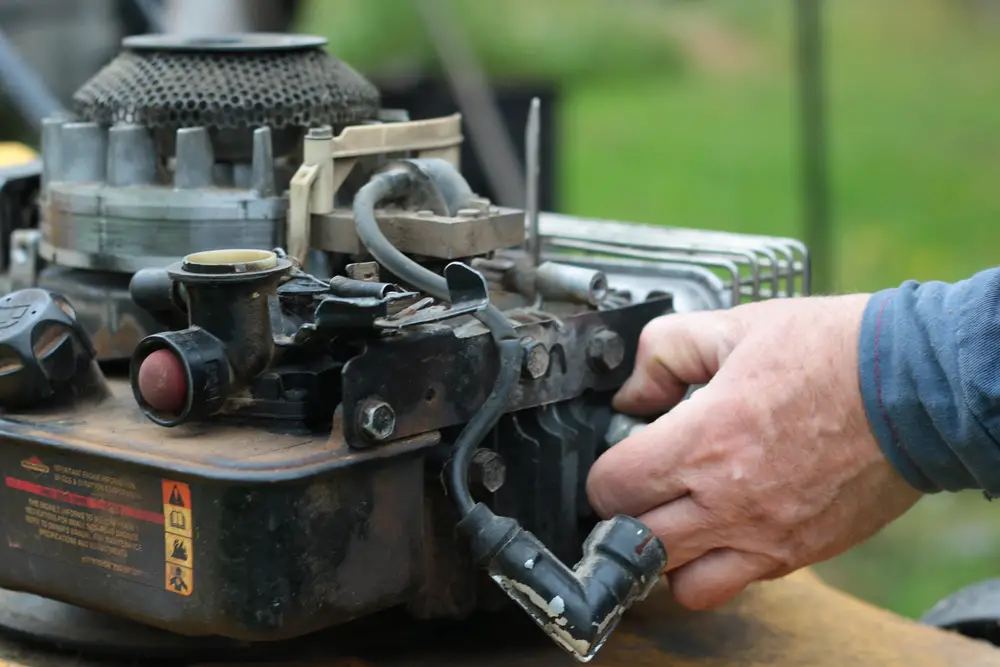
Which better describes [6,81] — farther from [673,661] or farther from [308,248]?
[673,661]

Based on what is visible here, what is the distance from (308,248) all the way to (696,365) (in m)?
0.35

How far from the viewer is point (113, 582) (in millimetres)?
1005

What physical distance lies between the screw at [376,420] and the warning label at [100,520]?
0.13m

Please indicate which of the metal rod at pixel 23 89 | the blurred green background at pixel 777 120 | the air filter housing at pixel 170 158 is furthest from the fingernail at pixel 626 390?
the blurred green background at pixel 777 120

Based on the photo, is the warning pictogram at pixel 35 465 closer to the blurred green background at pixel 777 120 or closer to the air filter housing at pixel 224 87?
the air filter housing at pixel 224 87

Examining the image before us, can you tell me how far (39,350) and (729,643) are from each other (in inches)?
25.6

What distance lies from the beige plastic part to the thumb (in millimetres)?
281

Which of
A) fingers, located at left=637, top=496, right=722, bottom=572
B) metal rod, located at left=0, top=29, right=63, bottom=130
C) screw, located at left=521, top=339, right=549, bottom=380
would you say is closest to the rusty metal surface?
screw, located at left=521, top=339, right=549, bottom=380

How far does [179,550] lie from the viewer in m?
0.96

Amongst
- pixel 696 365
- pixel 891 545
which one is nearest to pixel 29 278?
pixel 696 365

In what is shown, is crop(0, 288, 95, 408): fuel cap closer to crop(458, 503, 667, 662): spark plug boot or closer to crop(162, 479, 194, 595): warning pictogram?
crop(162, 479, 194, 595): warning pictogram

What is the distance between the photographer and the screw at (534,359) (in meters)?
1.08

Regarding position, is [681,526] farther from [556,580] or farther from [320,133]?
[320,133]

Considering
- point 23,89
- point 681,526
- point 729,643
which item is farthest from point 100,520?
point 23,89
